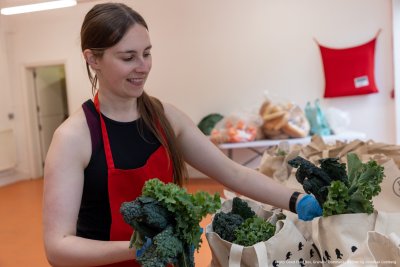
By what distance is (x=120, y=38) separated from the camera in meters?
1.18

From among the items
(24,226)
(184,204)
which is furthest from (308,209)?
(24,226)

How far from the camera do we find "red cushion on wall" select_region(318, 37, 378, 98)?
580cm

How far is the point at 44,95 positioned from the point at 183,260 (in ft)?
26.5

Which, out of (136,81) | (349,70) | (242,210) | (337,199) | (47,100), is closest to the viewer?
(337,199)

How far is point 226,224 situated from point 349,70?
5173mm

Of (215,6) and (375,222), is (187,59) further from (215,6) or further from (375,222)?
(375,222)

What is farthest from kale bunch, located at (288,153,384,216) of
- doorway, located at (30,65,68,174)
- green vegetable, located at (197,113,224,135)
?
doorway, located at (30,65,68,174)

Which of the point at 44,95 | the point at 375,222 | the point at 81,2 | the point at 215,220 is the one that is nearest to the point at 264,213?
the point at 215,220

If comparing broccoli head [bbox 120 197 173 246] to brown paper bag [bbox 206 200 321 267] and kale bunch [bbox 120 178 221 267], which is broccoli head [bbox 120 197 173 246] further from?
brown paper bag [bbox 206 200 321 267]

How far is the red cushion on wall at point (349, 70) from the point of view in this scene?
5.80 meters

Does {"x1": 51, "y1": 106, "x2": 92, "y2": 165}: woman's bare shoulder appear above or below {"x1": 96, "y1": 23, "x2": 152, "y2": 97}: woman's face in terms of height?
below

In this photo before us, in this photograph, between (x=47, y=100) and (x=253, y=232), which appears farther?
(x=47, y=100)

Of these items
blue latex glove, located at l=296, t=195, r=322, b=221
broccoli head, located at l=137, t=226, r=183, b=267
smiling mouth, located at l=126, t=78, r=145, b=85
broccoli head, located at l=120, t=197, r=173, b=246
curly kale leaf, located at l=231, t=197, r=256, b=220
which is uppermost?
smiling mouth, located at l=126, t=78, r=145, b=85

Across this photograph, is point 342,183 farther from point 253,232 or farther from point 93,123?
point 93,123
